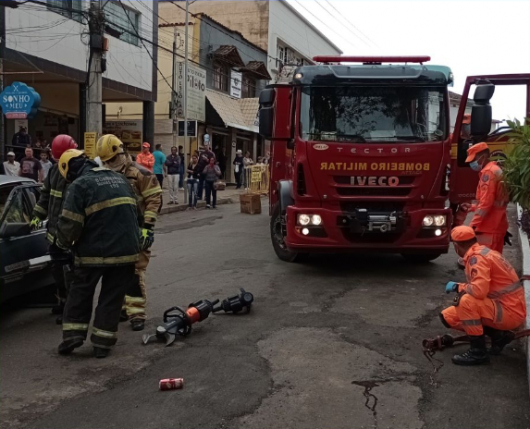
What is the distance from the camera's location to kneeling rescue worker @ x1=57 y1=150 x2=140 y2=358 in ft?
14.9

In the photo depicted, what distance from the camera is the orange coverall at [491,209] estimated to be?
587 cm

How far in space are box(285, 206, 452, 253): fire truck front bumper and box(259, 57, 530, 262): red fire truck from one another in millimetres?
12

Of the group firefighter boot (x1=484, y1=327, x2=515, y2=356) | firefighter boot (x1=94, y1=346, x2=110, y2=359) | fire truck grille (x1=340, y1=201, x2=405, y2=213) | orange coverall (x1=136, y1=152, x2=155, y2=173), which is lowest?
firefighter boot (x1=94, y1=346, x2=110, y2=359)

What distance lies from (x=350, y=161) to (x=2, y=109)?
1001cm

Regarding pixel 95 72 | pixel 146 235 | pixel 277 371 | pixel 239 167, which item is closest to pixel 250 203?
pixel 95 72

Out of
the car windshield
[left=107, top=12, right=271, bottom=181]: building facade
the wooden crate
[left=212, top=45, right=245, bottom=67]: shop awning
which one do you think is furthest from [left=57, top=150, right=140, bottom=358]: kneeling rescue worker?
[left=212, top=45, right=245, bottom=67]: shop awning

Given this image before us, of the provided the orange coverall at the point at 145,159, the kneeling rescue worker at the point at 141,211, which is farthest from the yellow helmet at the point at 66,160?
the orange coverall at the point at 145,159

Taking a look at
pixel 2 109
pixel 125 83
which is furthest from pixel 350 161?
pixel 125 83

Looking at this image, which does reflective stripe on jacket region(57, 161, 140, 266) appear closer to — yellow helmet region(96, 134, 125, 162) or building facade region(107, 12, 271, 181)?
yellow helmet region(96, 134, 125, 162)

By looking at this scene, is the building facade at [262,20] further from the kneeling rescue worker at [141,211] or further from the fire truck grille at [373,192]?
the kneeling rescue worker at [141,211]

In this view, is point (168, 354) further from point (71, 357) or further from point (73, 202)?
point (73, 202)

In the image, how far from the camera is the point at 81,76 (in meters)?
18.1

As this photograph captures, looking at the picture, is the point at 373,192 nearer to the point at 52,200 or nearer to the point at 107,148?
the point at 107,148

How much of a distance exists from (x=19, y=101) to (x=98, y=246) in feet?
32.4
